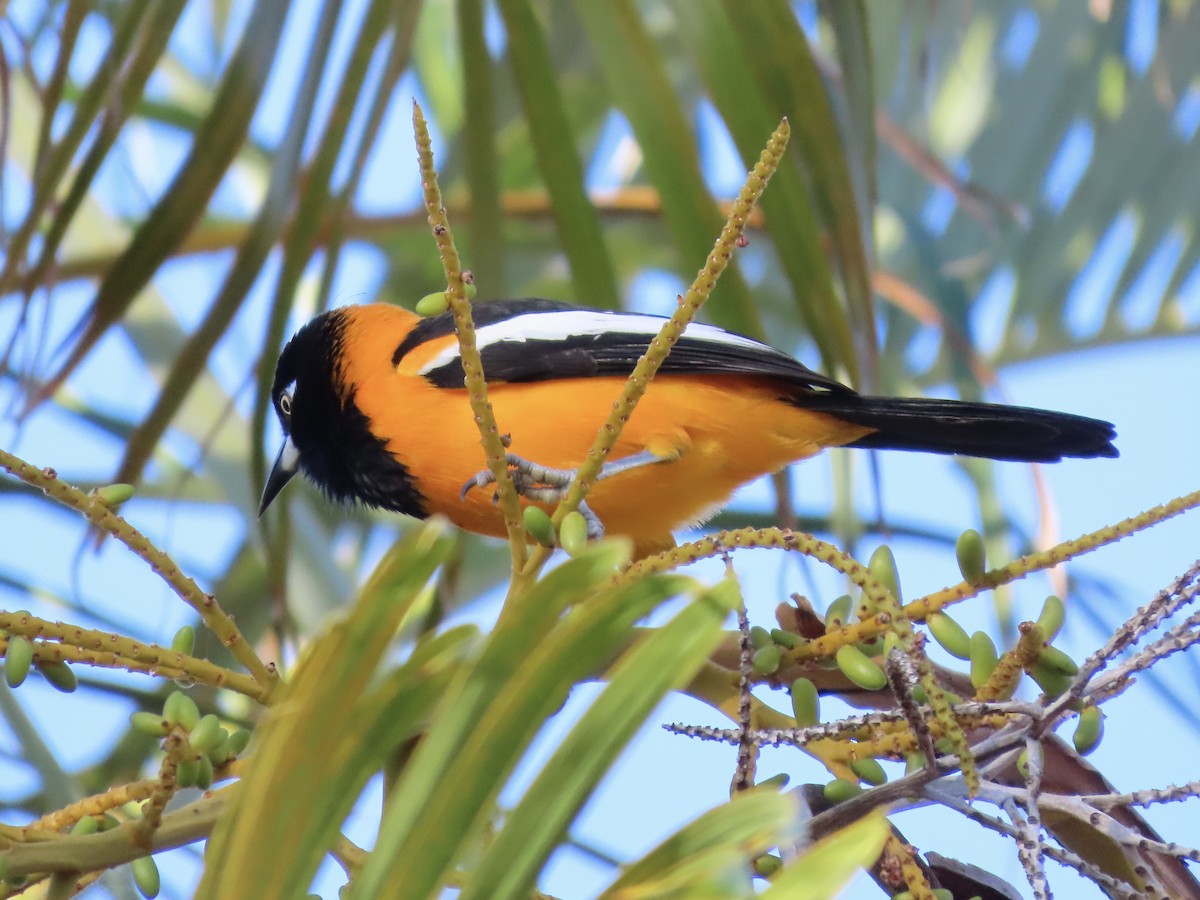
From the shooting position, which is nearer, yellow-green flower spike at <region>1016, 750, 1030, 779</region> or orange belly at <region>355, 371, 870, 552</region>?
yellow-green flower spike at <region>1016, 750, 1030, 779</region>

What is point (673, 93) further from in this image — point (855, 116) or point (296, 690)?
point (296, 690)

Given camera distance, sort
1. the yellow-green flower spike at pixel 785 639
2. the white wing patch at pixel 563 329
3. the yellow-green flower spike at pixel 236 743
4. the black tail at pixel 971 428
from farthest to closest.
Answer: the white wing patch at pixel 563 329 → the black tail at pixel 971 428 → the yellow-green flower spike at pixel 785 639 → the yellow-green flower spike at pixel 236 743

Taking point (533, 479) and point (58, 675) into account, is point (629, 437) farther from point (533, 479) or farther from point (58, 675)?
point (58, 675)

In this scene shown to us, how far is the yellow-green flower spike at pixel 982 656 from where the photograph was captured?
28.7 inches

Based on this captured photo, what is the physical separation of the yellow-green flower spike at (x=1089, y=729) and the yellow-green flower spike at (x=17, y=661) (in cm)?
56

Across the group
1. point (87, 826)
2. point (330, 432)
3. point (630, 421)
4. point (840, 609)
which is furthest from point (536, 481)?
point (87, 826)

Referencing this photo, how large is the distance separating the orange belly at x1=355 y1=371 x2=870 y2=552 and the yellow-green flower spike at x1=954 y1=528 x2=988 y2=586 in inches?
37.1

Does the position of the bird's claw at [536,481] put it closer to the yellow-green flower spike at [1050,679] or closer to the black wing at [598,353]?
the black wing at [598,353]

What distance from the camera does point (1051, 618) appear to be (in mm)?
696

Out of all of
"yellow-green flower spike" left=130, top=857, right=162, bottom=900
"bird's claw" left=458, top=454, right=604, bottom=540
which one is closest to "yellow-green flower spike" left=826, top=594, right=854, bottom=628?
"bird's claw" left=458, top=454, right=604, bottom=540

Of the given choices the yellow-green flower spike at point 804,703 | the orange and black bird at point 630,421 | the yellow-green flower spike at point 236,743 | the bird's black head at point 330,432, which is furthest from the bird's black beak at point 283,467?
the yellow-green flower spike at point 804,703

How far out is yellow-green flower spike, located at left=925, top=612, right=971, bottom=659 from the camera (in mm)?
727

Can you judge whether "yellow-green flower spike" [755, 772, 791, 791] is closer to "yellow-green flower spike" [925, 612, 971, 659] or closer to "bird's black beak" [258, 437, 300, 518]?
"yellow-green flower spike" [925, 612, 971, 659]

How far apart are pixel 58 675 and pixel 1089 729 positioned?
57 centimetres
